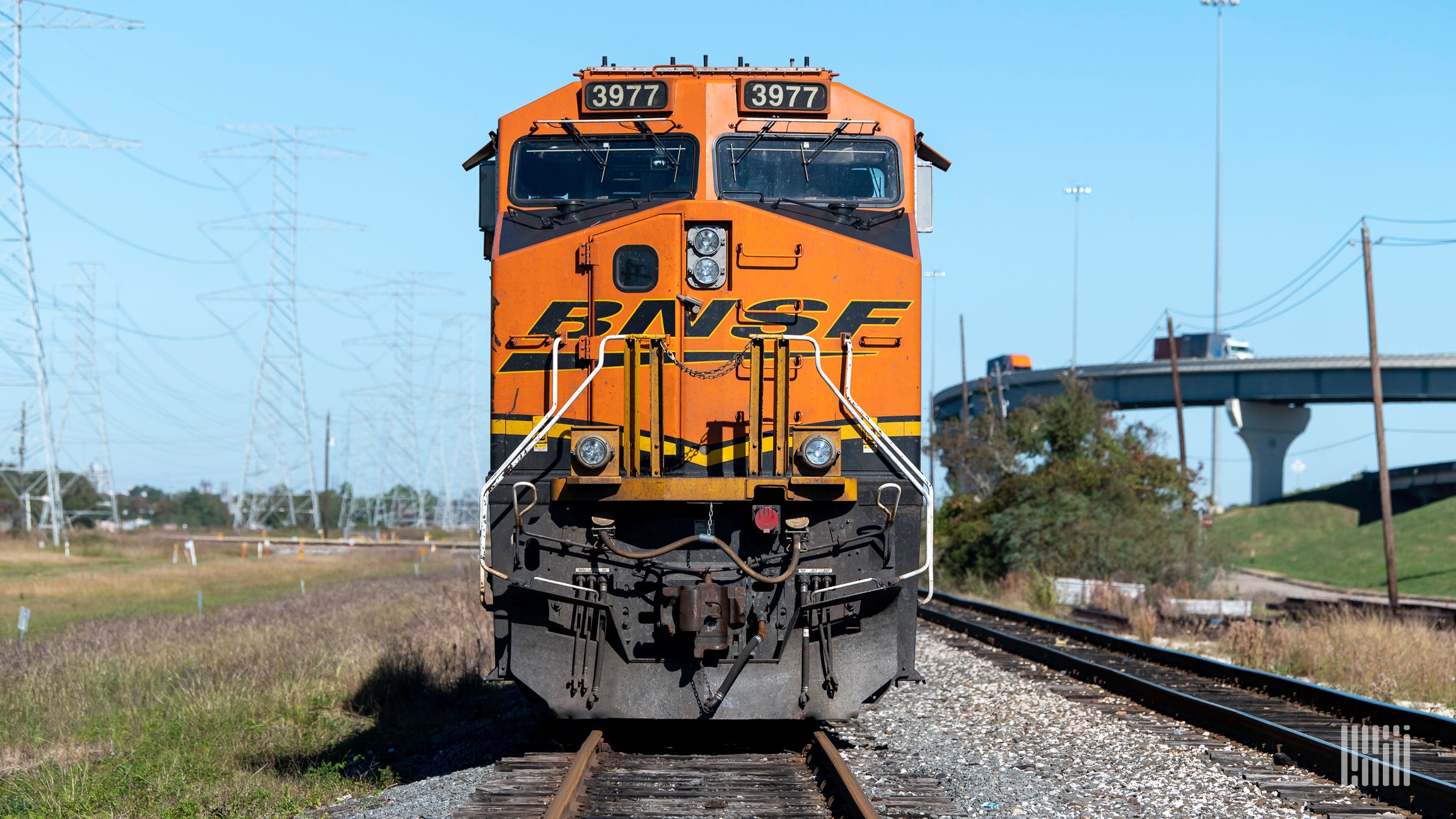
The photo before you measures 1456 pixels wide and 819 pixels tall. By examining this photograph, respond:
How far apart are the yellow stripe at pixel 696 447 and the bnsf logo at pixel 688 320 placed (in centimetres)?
36

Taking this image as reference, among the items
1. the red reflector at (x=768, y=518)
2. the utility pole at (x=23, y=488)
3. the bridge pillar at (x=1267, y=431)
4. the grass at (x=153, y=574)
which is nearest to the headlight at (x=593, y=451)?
the red reflector at (x=768, y=518)

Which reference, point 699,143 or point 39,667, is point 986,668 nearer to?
point 699,143

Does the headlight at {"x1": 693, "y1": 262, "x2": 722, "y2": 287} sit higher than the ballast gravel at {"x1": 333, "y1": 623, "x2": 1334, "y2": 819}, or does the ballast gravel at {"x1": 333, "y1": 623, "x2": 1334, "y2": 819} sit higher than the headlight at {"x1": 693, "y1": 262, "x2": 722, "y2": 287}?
the headlight at {"x1": 693, "y1": 262, "x2": 722, "y2": 287}

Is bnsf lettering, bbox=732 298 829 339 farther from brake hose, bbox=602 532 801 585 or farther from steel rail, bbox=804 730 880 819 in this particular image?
steel rail, bbox=804 730 880 819

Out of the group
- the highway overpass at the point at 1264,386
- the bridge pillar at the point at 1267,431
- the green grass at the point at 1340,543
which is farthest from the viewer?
the bridge pillar at the point at 1267,431

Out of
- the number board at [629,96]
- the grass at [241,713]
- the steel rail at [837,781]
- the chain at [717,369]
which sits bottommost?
the grass at [241,713]

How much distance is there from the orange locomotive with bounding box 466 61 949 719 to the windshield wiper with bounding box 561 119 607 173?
0.02 meters

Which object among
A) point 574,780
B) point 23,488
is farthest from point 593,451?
point 23,488

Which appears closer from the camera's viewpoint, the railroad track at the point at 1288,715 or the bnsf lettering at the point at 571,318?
the railroad track at the point at 1288,715

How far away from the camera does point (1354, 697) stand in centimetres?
913

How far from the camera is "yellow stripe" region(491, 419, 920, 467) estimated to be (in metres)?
7.82

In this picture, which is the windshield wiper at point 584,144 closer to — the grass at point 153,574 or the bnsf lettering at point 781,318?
the bnsf lettering at point 781,318

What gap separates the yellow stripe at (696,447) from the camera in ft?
25.7

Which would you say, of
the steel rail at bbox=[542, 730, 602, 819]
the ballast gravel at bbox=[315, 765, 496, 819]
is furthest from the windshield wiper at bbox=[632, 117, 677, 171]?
the ballast gravel at bbox=[315, 765, 496, 819]
